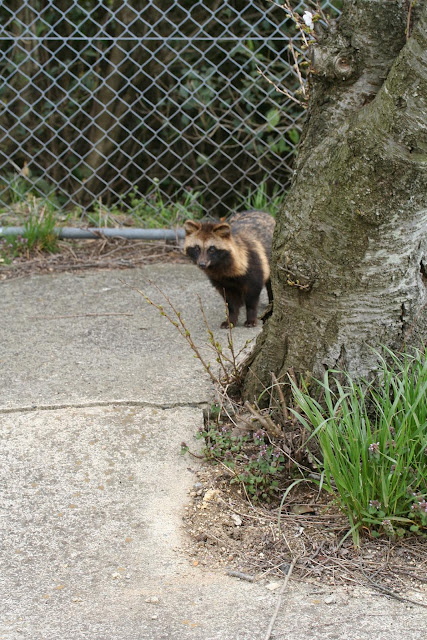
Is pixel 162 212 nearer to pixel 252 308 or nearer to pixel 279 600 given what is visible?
pixel 252 308

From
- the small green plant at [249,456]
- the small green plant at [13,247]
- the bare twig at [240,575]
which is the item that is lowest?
the small green plant at [13,247]

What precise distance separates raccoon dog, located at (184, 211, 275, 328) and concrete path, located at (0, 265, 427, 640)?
59 cm

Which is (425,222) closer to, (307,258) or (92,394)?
(307,258)

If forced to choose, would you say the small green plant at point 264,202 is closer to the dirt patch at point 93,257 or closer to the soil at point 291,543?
the dirt patch at point 93,257

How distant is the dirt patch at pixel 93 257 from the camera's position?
5.95 metres

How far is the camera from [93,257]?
6.23m

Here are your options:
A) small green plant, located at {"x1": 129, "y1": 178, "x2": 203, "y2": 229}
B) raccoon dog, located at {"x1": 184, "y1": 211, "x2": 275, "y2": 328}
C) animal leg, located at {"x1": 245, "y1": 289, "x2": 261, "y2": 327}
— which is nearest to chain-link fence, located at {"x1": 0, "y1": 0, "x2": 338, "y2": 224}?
small green plant, located at {"x1": 129, "y1": 178, "x2": 203, "y2": 229}

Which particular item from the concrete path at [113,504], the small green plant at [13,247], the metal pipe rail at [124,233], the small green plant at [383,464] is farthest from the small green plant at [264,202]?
the small green plant at [383,464]

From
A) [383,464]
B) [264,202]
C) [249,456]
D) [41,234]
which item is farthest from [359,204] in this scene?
[264,202]

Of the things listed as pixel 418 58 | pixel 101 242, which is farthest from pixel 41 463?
pixel 101 242

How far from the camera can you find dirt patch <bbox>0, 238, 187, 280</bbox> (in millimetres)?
5949

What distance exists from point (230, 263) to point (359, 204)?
2.55m

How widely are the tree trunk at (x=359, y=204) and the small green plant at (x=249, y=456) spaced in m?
0.37

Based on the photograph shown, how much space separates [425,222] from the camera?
3.01m
